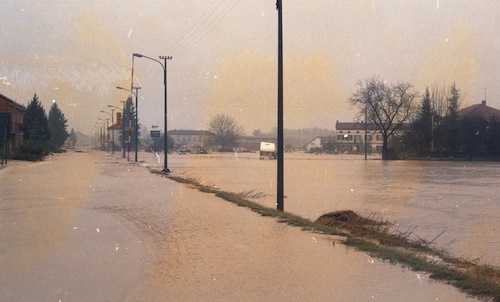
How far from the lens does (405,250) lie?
39.5 feet

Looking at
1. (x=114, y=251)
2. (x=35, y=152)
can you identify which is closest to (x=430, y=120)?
(x=35, y=152)

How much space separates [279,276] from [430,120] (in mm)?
91963

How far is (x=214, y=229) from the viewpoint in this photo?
1430 cm

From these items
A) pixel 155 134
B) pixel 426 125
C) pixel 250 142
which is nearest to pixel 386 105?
pixel 426 125

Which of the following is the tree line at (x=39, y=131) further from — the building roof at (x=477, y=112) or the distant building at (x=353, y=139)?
the distant building at (x=353, y=139)

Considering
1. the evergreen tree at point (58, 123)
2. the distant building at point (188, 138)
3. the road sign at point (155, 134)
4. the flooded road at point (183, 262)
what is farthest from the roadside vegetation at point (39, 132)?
the flooded road at point (183, 262)

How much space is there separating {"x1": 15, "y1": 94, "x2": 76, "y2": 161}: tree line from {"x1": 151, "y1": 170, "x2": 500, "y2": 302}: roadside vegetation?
56.2 metres

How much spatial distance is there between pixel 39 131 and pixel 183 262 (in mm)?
103266

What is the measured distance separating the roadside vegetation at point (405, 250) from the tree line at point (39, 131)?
56.2 meters

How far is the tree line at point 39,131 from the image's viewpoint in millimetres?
69812

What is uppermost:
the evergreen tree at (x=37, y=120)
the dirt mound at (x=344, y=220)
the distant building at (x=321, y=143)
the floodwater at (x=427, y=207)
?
the evergreen tree at (x=37, y=120)

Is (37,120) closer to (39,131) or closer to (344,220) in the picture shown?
(39,131)

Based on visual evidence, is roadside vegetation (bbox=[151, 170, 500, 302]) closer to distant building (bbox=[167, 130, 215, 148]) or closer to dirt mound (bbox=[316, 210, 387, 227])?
dirt mound (bbox=[316, 210, 387, 227])

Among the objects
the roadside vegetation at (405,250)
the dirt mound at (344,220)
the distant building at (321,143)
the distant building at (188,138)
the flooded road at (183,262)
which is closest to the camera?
the flooded road at (183,262)
